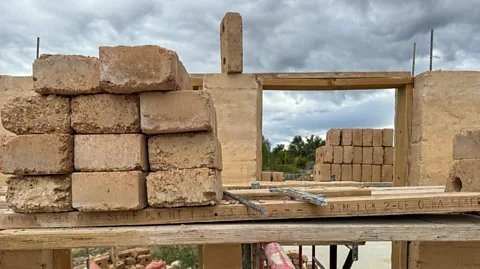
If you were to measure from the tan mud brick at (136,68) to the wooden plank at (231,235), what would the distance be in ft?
3.41

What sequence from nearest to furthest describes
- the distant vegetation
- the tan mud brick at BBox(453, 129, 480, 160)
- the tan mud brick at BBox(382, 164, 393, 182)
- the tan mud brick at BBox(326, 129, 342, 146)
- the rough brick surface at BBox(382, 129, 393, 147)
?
the tan mud brick at BBox(453, 129, 480, 160), the tan mud brick at BBox(382, 164, 393, 182), the rough brick surface at BBox(382, 129, 393, 147), the tan mud brick at BBox(326, 129, 342, 146), the distant vegetation

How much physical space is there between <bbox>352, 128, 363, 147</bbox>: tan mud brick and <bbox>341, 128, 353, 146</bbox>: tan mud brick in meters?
0.09

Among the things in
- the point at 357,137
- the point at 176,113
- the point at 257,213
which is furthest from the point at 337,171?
the point at 176,113

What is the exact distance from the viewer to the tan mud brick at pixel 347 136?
35.2 feet

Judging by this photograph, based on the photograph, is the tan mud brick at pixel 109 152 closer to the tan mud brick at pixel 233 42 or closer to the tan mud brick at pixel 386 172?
the tan mud brick at pixel 233 42

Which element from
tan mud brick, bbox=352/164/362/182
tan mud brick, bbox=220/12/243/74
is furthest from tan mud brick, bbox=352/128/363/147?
tan mud brick, bbox=220/12/243/74

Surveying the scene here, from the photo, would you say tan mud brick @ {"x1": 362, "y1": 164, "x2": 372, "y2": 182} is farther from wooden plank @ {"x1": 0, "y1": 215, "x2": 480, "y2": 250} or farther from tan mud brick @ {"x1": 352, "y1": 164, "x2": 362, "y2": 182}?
wooden plank @ {"x1": 0, "y1": 215, "x2": 480, "y2": 250}

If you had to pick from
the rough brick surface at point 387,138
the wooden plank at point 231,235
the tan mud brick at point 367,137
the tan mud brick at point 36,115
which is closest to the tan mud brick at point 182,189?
the wooden plank at point 231,235

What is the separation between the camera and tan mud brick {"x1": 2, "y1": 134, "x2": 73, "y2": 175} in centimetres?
214

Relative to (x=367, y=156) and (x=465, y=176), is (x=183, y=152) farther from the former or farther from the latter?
(x=367, y=156)

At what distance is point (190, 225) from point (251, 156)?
108 inches

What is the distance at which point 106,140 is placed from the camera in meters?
2.21

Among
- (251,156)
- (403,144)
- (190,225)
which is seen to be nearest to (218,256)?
(251,156)

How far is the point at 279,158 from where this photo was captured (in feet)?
99.3
